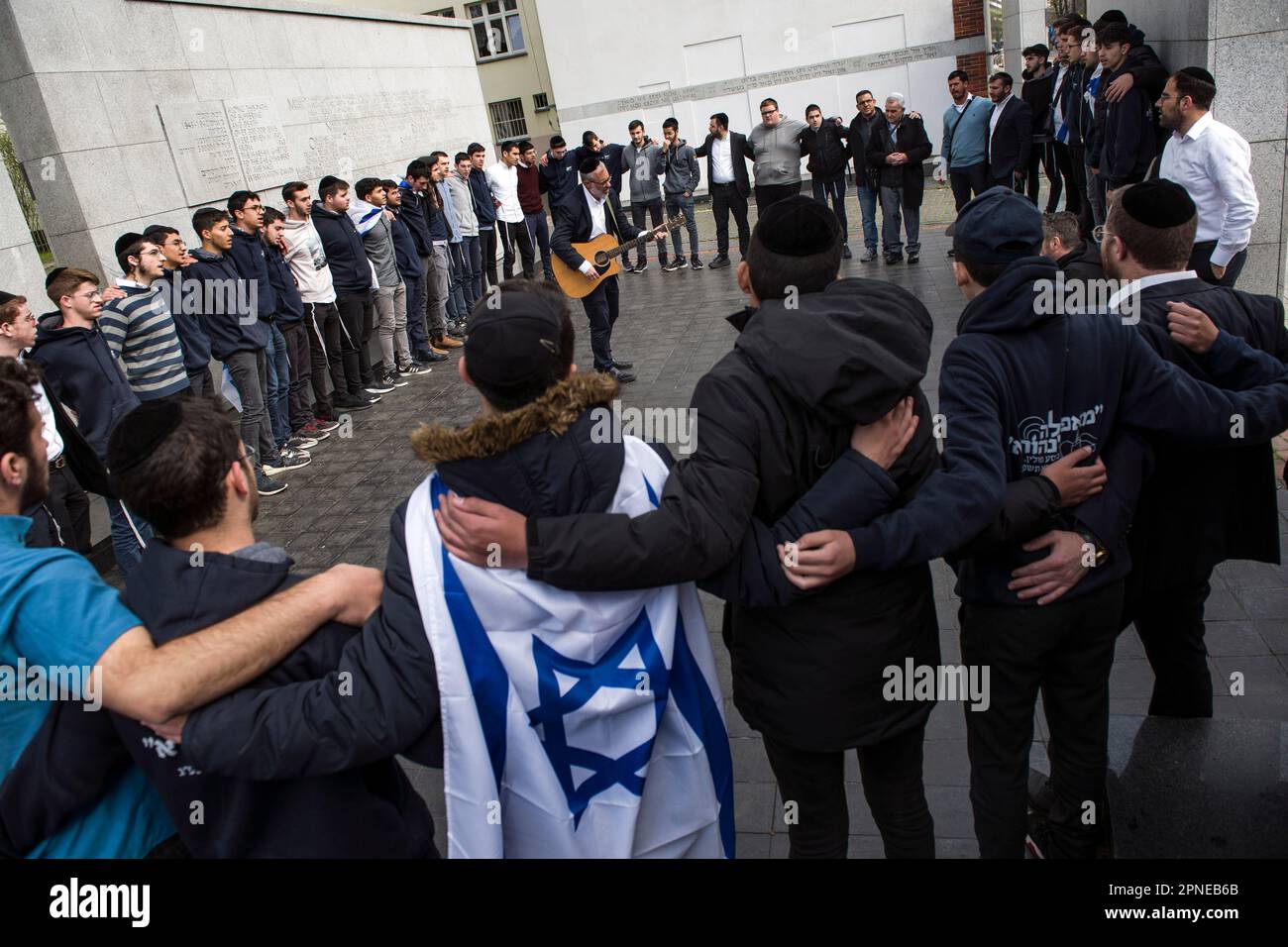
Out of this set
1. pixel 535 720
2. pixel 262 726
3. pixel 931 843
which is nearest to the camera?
pixel 262 726

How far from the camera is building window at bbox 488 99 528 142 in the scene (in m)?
31.4

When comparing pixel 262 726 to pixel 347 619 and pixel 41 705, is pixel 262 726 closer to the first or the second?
pixel 347 619

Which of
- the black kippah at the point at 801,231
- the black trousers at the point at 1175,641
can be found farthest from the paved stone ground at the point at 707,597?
the black kippah at the point at 801,231

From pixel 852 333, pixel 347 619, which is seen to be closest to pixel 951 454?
pixel 852 333

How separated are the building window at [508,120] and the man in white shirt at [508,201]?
18347 millimetres

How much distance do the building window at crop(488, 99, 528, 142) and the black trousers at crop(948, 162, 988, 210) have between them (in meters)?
22.4

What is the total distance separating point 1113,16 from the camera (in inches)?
360

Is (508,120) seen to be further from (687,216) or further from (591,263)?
(591,263)

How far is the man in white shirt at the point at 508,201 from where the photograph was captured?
45.7ft

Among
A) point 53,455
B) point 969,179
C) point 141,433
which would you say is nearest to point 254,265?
point 53,455

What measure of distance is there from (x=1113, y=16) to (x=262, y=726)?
1043 cm

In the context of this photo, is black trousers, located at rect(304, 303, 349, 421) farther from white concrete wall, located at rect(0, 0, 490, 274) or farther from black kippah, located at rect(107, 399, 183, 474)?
black kippah, located at rect(107, 399, 183, 474)

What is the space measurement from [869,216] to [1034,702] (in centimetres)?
1087
